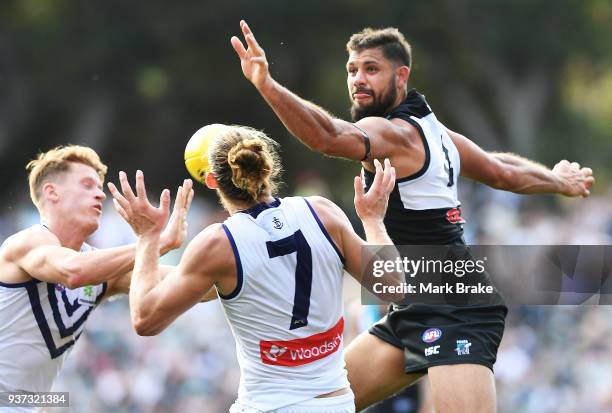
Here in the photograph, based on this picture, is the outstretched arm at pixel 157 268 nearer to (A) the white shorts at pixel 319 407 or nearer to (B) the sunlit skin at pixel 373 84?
(A) the white shorts at pixel 319 407

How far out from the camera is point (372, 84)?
718cm

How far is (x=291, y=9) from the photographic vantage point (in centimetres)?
2802

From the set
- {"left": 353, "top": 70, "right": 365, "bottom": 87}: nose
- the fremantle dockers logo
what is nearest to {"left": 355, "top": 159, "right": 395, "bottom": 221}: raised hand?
the fremantle dockers logo

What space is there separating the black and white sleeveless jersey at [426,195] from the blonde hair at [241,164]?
Result: 1419mm

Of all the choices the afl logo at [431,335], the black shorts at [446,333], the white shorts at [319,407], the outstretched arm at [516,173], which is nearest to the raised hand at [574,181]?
the outstretched arm at [516,173]

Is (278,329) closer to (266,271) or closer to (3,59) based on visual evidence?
(266,271)

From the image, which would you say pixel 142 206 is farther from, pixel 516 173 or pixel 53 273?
pixel 516 173

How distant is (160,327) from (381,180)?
131 cm

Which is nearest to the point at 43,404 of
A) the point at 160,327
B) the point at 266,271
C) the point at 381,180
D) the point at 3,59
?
the point at 160,327

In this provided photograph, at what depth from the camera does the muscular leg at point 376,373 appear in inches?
283

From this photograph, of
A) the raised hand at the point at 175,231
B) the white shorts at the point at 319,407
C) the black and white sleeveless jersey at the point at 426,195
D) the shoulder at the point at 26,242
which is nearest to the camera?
the white shorts at the point at 319,407

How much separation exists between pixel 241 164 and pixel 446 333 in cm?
199

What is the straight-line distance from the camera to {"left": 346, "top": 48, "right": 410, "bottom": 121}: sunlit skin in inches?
282

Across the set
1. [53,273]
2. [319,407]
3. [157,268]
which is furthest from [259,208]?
[53,273]
